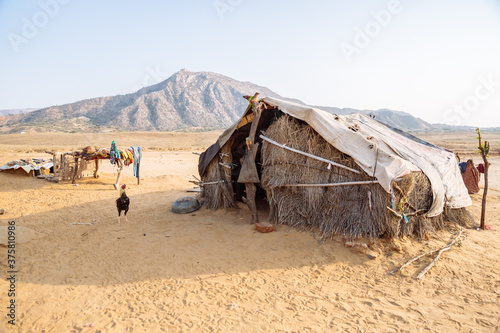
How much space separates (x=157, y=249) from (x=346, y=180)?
438 cm

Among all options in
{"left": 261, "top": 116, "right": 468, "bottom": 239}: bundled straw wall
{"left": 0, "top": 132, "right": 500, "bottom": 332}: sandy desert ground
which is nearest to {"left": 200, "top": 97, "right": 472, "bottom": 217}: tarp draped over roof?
{"left": 261, "top": 116, "right": 468, "bottom": 239}: bundled straw wall

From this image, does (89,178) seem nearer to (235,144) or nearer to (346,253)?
(235,144)

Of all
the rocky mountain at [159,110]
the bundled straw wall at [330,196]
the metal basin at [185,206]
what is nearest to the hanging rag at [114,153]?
the metal basin at [185,206]

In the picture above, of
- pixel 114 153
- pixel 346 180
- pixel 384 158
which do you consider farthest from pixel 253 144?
pixel 114 153

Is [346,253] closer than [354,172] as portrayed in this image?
Yes

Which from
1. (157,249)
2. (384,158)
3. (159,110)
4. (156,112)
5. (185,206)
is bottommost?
(157,249)

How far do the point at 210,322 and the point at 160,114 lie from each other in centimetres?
8408

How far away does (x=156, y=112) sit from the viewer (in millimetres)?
81062

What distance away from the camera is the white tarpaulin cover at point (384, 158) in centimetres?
507

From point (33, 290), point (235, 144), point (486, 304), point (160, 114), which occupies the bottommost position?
point (33, 290)

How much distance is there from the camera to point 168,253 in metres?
5.38

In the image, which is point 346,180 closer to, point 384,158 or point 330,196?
point 330,196

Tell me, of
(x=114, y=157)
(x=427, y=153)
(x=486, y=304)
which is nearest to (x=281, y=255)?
(x=486, y=304)

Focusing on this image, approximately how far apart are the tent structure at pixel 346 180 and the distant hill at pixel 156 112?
196 ft
